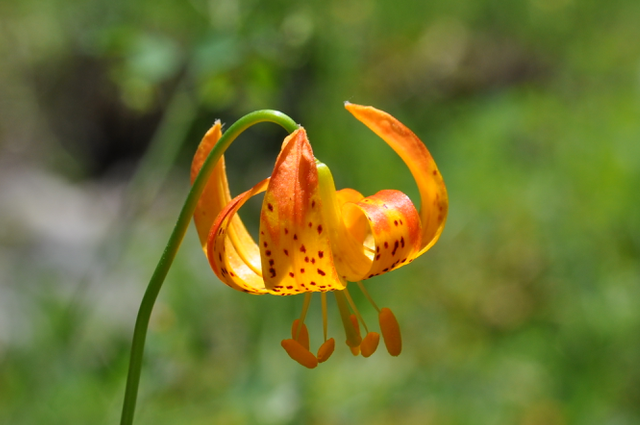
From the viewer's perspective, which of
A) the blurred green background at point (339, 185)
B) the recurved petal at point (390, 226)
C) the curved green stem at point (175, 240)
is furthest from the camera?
the blurred green background at point (339, 185)

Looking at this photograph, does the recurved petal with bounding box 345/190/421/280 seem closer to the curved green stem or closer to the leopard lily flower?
the leopard lily flower

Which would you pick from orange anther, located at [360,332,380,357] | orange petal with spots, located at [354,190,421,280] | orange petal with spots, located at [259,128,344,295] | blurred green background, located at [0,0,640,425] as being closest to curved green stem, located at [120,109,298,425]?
orange petal with spots, located at [259,128,344,295]

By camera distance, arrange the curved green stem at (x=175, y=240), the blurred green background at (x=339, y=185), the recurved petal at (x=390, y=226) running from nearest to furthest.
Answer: the curved green stem at (x=175, y=240) < the recurved petal at (x=390, y=226) < the blurred green background at (x=339, y=185)

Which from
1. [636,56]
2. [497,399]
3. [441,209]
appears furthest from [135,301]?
[636,56]

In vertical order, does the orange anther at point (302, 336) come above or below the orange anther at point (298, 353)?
below

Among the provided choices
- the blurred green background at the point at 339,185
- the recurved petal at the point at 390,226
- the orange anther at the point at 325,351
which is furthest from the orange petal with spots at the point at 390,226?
the blurred green background at the point at 339,185

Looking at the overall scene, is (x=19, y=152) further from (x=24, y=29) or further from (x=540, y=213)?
(x=540, y=213)

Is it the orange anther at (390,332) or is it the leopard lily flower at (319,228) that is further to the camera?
the orange anther at (390,332)

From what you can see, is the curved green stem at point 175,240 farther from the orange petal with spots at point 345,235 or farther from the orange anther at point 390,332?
the orange anther at point 390,332
